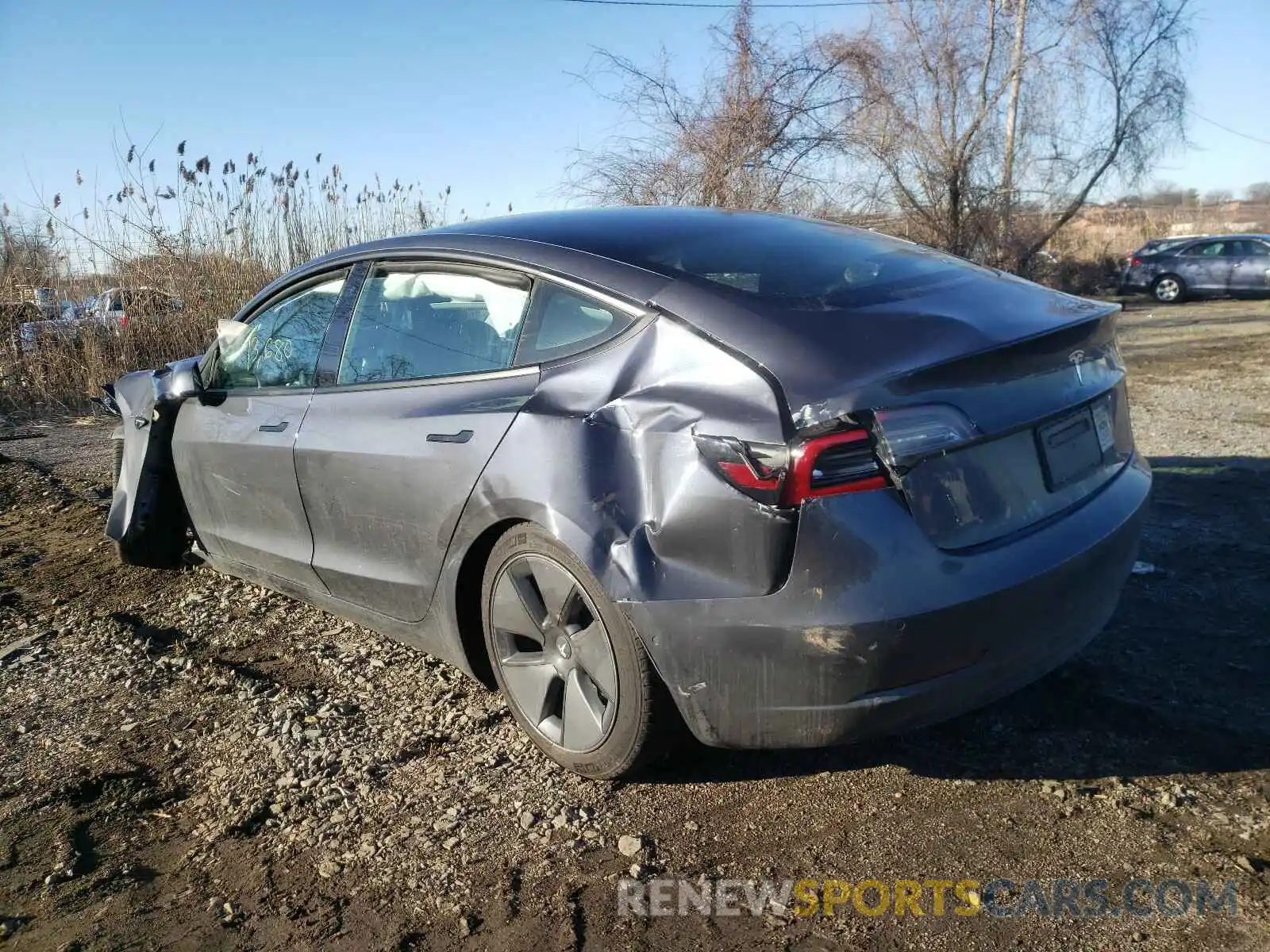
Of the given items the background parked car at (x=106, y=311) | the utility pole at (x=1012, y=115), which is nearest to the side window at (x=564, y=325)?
the background parked car at (x=106, y=311)

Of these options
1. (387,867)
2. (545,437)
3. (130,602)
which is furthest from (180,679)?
(545,437)

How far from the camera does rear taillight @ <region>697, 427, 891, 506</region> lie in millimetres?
2197

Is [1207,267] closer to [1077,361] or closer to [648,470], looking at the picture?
[1077,361]

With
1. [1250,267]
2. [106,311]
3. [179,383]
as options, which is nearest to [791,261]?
[179,383]

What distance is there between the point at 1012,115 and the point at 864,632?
19.1 metres

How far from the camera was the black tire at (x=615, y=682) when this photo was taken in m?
2.46

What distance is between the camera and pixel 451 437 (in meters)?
2.89

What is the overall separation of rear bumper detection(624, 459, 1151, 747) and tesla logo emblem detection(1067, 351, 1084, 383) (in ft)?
1.56

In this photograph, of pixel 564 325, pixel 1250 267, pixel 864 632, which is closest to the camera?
Answer: pixel 864 632

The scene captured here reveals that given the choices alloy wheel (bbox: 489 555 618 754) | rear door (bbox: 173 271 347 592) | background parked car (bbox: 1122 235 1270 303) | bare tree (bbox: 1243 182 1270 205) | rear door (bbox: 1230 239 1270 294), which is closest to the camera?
alloy wheel (bbox: 489 555 618 754)

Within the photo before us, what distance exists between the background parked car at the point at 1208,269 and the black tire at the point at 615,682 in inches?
863

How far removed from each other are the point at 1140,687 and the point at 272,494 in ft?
10.2

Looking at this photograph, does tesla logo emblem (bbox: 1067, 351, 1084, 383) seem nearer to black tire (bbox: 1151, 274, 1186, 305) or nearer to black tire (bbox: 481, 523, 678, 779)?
black tire (bbox: 481, 523, 678, 779)

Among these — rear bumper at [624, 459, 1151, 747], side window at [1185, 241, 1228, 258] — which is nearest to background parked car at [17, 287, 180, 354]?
rear bumper at [624, 459, 1151, 747]
